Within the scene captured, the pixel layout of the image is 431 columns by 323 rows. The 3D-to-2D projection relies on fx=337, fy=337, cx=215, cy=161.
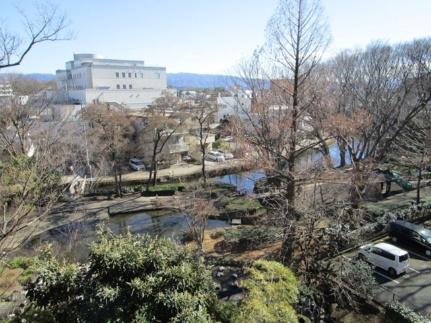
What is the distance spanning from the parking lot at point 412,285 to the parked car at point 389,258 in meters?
0.26

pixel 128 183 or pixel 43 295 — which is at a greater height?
pixel 43 295

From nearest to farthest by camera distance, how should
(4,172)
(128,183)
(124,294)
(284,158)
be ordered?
(124,294), (284,158), (4,172), (128,183)

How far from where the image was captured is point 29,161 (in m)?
14.1

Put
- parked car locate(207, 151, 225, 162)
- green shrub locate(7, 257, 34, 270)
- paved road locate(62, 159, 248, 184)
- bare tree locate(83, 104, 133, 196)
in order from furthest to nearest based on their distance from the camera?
1. parked car locate(207, 151, 225, 162)
2. paved road locate(62, 159, 248, 184)
3. bare tree locate(83, 104, 133, 196)
4. green shrub locate(7, 257, 34, 270)

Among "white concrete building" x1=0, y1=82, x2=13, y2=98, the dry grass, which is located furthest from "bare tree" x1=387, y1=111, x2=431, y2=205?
"white concrete building" x1=0, y1=82, x2=13, y2=98

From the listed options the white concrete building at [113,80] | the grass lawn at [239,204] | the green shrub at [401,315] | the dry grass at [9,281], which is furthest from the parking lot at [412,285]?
the white concrete building at [113,80]

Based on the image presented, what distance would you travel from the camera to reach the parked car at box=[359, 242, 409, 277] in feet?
41.1

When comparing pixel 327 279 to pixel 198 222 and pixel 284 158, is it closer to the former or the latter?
pixel 284 158

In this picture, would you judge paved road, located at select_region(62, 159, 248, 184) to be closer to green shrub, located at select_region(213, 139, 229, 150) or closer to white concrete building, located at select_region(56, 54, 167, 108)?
green shrub, located at select_region(213, 139, 229, 150)

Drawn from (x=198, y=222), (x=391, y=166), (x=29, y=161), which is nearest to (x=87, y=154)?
(x=29, y=161)

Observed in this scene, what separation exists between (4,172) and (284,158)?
1113 cm

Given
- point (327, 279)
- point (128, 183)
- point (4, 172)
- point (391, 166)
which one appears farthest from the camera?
point (128, 183)

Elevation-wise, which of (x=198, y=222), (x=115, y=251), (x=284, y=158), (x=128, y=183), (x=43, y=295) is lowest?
(x=128, y=183)

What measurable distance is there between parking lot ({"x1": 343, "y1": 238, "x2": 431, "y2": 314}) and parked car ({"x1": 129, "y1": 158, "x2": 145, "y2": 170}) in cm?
2589
